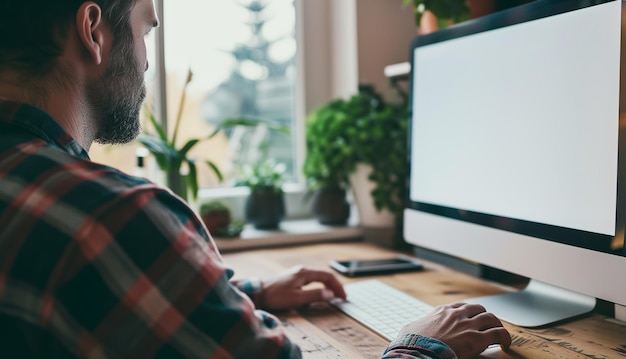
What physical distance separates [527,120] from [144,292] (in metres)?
0.67

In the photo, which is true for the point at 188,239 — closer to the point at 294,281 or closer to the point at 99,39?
the point at 99,39

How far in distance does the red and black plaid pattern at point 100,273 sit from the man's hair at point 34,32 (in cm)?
12

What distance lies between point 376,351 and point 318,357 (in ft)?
0.27

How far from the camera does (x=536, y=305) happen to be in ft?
3.28

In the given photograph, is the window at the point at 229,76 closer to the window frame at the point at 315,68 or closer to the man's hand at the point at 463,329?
the window frame at the point at 315,68

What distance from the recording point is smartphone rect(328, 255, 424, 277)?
125 cm

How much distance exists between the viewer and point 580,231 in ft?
2.73

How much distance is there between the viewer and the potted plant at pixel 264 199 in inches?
66.4

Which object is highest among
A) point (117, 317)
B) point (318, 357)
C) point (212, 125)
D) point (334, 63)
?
point (334, 63)

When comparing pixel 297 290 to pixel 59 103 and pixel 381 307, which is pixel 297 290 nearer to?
pixel 381 307

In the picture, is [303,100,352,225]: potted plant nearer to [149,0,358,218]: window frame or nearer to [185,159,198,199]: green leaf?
[149,0,358,218]: window frame

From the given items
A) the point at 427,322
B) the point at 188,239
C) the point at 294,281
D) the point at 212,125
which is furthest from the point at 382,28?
the point at 188,239

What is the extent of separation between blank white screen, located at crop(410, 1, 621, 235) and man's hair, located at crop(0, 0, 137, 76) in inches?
25.5

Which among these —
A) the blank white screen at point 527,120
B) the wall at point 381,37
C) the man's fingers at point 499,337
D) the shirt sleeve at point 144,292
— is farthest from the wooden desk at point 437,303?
the wall at point 381,37
